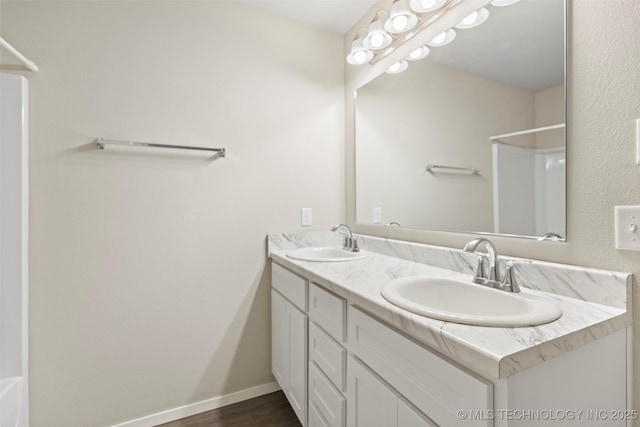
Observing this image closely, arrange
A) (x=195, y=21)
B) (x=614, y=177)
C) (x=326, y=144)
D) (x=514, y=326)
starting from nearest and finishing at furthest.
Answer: (x=514, y=326), (x=614, y=177), (x=195, y=21), (x=326, y=144)

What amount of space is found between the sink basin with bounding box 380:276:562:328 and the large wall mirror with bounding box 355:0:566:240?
281mm

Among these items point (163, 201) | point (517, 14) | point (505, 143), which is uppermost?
point (517, 14)

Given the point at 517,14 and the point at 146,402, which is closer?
the point at 517,14

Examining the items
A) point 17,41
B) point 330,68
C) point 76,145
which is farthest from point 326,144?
point 17,41

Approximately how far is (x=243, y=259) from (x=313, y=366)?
2.40 feet

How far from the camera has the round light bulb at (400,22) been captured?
1434mm

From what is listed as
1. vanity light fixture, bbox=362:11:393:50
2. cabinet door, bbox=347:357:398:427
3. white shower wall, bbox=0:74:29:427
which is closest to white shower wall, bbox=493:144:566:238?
cabinet door, bbox=347:357:398:427

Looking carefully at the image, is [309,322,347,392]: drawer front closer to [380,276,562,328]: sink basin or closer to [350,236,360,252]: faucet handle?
[380,276,562,328]: sink basin

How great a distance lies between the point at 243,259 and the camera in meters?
1.73

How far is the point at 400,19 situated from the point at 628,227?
1.25 m

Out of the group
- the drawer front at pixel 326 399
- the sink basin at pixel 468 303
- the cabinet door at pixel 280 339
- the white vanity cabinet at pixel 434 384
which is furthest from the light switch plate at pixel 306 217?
the sink basin at pixel 468 303

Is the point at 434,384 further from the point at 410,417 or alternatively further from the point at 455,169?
the point at 455,169

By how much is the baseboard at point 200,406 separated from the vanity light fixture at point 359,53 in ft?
6.48

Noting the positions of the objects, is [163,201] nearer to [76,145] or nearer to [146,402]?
[76,145]
